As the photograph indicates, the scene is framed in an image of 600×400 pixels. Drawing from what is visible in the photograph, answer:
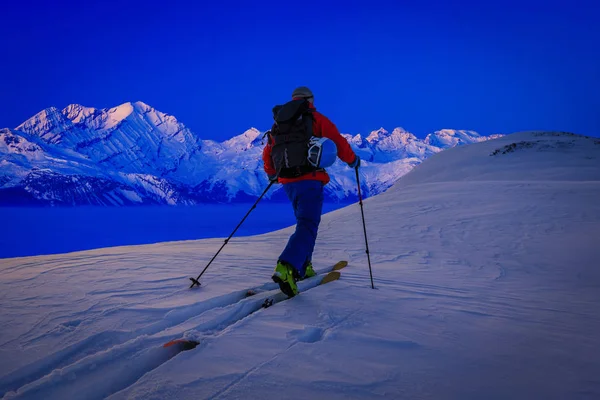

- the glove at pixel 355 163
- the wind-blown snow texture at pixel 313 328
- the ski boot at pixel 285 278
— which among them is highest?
the glove at pixel 355 163

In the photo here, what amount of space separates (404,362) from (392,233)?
757 cm

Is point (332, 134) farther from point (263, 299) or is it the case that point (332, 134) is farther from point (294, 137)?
point (263, 299)

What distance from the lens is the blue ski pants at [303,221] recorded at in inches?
158

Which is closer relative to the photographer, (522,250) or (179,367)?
(179,367)

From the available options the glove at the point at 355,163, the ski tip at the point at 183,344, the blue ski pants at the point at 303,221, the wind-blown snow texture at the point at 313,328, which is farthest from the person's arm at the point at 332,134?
the ski tip at the point at 183,344

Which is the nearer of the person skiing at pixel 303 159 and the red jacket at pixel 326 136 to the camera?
the person skiing at pixel 303 159

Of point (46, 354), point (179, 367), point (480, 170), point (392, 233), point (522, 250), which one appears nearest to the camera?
point (179, 367)

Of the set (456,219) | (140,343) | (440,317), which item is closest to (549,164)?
(456,219)

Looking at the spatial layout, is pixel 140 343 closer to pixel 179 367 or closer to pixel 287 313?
pixel 179 367

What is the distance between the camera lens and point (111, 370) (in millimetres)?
2428

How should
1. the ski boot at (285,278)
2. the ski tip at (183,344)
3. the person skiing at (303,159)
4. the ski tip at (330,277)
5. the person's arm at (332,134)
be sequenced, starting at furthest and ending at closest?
the ski tip at (330,277) < the person's arm at (332,134) < the person skiing at (303,159) < the ski boot at (285,278) < the ski tip at (183,344)

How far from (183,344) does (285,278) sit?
4.70 feet

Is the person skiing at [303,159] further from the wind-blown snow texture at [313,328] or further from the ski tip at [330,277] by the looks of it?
the wind-blown snow texture at [313,328]

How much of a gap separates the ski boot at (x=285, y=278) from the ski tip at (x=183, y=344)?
1286 mm
